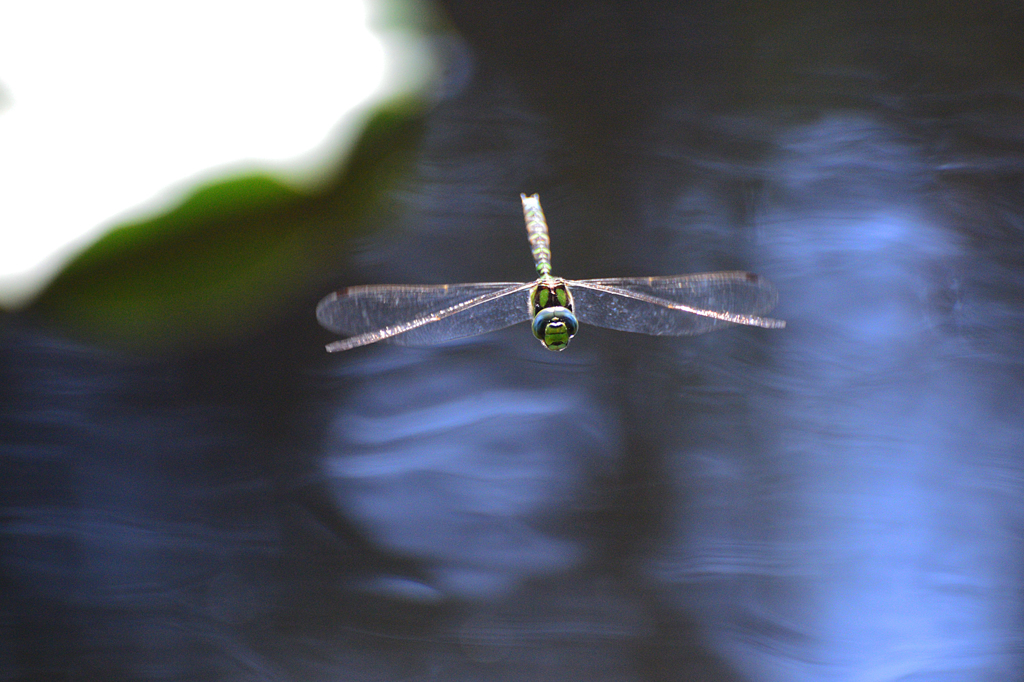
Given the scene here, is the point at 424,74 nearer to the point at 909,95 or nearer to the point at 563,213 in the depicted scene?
the point at 563,213

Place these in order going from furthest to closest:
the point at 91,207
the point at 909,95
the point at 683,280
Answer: the point at 909,95
the point at 91,207
the point at 683,280

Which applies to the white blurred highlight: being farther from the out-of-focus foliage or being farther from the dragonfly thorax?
the dragonfly thorax

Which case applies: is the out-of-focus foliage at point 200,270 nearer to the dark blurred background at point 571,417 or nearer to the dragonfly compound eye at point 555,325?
the dark blurred background at point 571,417

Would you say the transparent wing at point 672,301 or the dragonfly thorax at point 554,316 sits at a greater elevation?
the transparent wing at point 672,301

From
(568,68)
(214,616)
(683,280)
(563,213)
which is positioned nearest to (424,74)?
(568,68)

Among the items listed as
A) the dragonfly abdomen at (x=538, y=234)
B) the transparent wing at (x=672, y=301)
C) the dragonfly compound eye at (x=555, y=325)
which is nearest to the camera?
the dragonfly compound eye at (x=555, y=325)

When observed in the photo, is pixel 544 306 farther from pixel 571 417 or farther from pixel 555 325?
pixel 571 417

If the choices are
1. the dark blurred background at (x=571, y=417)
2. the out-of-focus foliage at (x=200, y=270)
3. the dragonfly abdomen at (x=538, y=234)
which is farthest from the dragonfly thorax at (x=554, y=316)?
the out-of-focus foliage at (x=200, y=270)

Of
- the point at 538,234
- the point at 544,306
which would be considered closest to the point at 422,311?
the point at 544,306
